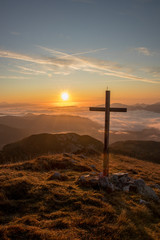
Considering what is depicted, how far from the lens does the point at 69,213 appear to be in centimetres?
537

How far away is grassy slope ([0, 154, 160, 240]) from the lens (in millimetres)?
4441

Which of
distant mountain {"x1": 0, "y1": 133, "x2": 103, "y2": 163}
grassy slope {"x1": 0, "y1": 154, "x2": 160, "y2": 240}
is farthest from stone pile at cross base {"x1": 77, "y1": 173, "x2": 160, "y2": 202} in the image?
distant mountain {"x1": 0, "y1": 133, "x2": 103, "y2": 163}

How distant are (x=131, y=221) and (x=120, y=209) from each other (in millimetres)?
715

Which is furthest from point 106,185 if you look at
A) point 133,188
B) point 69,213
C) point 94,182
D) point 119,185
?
point 69,213

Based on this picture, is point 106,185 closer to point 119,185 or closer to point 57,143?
point 119,185

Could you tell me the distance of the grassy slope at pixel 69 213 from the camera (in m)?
4.44

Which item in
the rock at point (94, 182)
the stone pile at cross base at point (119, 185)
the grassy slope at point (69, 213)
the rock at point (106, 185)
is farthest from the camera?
the rock at point (94, 182)

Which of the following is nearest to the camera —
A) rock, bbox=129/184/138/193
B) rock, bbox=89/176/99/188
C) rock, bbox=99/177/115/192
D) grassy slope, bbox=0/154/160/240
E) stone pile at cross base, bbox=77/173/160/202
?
grassy slope, bbox=0/154/160/240

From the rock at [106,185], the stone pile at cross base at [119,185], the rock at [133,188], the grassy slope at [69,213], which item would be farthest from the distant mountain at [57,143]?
the grassy slope at [69,213]

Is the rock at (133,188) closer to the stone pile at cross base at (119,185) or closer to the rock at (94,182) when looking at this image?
the stone pile at cross base at (119,185)

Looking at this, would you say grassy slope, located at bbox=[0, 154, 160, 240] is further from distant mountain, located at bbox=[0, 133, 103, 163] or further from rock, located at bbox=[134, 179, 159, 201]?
distant mountain, located at bbox=[0, 133, 103, 163]

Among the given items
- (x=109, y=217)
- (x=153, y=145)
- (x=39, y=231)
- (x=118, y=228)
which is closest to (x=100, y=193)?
(x=109, y=217)

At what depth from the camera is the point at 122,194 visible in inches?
292

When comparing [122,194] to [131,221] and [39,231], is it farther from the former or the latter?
[39,231]
